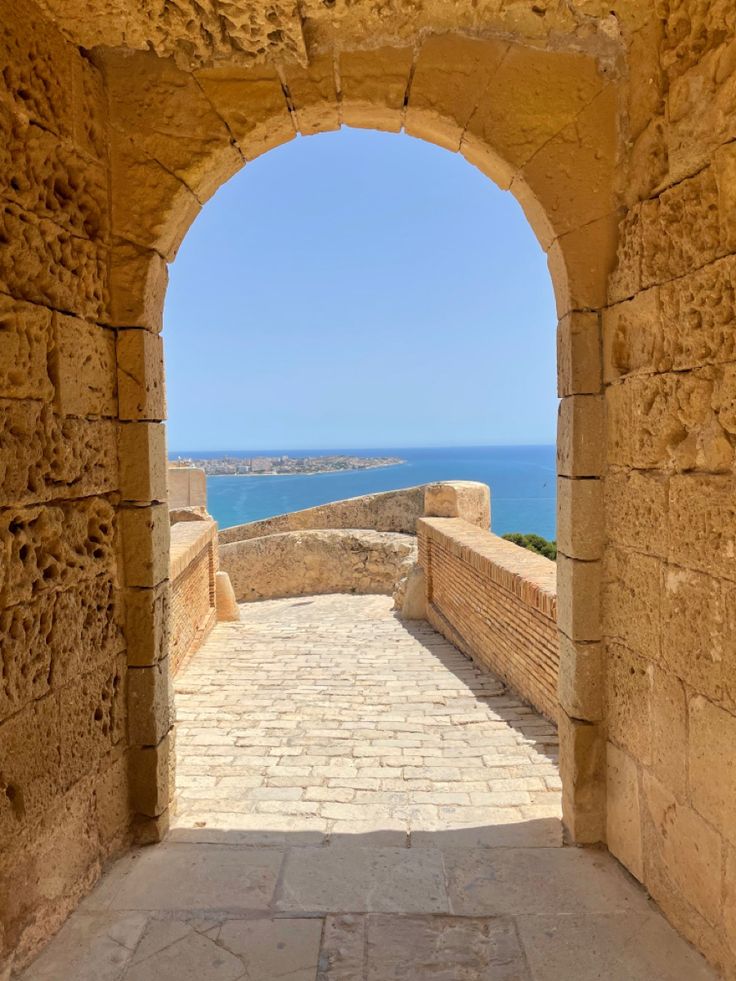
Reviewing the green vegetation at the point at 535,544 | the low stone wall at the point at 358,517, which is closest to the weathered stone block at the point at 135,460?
the low stone wall at the point at 358,517

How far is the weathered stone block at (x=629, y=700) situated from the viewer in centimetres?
274

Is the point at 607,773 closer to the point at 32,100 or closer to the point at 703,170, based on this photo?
the point at 703,170

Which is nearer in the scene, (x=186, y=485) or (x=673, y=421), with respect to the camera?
(x=673, y=421)

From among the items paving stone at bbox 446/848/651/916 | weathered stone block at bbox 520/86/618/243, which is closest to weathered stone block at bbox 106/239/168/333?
weathered stone block at bbox 520/86/618/243

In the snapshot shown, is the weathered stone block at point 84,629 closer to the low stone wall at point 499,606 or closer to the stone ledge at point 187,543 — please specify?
the stone ledge at point 187,543

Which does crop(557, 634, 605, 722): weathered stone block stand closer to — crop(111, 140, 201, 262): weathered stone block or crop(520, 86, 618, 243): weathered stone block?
crop(520, 86, 618, 243): weathered stone block

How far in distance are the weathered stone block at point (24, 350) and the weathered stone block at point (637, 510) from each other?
8.97 feet

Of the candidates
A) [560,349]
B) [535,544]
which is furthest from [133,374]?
[535,544]

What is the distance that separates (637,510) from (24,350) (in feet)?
9.36

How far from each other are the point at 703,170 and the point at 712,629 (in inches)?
73.0

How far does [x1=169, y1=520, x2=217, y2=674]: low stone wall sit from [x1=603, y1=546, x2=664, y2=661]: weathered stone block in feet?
13.4

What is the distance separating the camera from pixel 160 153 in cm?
301

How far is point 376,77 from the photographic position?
9.76 feet

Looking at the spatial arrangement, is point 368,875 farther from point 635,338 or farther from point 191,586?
point 191,586
